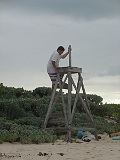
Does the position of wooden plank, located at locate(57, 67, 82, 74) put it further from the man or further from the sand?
the sand

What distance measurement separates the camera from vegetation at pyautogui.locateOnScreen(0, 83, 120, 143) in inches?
362

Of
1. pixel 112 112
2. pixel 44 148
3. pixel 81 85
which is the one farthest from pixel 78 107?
pixel 44 148

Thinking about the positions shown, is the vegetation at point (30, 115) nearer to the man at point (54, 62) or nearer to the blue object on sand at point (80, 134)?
the blue object on sand at point (80, 134)

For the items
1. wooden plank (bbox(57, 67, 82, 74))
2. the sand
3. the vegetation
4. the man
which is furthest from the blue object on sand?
the sand

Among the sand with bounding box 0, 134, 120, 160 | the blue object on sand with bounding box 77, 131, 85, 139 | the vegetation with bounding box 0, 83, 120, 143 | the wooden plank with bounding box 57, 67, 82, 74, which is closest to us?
the sand with bounding box 0, 134, 120, 160

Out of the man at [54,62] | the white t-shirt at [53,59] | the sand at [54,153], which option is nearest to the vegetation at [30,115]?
the sand at [54,153]

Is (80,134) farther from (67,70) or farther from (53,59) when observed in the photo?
(53,59)

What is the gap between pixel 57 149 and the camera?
7758 millimetres

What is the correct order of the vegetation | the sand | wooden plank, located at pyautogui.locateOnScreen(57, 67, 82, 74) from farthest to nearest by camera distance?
wooden plank, located at pyautogui.locateOnScreen(57, 67, 82, 74)
the vegetation
the sand

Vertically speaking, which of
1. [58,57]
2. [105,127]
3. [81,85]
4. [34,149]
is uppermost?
[58,57]

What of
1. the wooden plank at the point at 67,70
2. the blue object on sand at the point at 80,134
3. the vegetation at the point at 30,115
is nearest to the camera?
the vegetation at the point at 30,115

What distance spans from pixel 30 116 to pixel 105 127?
8.85 feet

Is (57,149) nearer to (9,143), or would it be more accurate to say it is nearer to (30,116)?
(9,143)

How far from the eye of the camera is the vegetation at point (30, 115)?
30.1 feet
